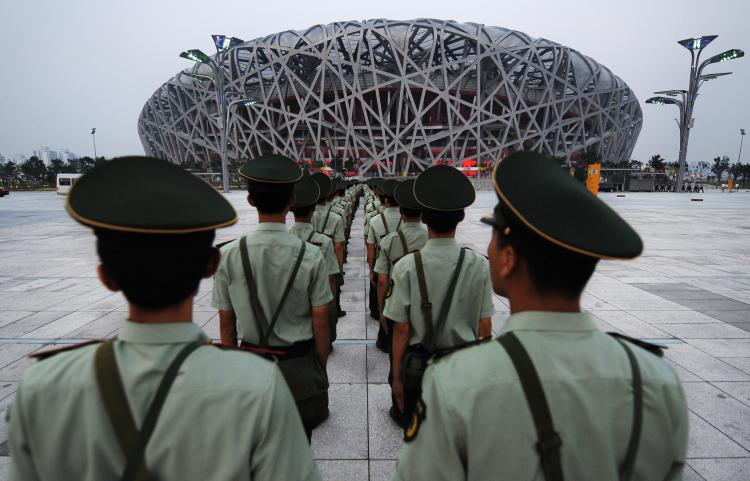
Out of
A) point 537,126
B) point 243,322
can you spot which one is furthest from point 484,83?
point 243,322

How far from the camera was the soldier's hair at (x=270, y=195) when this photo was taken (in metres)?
2.53

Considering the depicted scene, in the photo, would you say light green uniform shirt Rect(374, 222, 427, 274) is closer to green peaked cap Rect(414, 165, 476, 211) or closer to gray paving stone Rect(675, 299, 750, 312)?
green peaked cap Rect(414, 165, 476, 211)

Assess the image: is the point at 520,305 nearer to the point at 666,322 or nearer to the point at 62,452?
the point at 62,452

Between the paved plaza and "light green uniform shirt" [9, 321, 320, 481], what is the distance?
190 centimetres

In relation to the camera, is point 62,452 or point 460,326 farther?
point 460,326

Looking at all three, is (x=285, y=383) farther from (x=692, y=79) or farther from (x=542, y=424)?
(x=692, y=79)

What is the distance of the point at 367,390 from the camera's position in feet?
12.1

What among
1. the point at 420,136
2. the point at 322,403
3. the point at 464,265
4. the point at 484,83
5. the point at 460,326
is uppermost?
the point at 484,83

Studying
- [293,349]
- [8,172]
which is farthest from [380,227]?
[8,172]

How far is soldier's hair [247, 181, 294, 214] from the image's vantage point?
2.53 metres

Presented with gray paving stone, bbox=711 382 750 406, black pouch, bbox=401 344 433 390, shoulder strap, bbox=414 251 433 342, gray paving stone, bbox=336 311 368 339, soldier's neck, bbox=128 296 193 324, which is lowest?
gray paving stone, bbox=336 311 368 339

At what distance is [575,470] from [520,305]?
0.44 meters

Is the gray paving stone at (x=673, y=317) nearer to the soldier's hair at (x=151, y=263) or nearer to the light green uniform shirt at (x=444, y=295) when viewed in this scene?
the light green uniform shirt at (x=444, y=295)

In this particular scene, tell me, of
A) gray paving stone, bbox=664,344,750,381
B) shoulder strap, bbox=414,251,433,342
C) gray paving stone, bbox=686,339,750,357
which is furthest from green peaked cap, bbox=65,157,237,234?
gray paving stone, bbox=686,339,750,357
